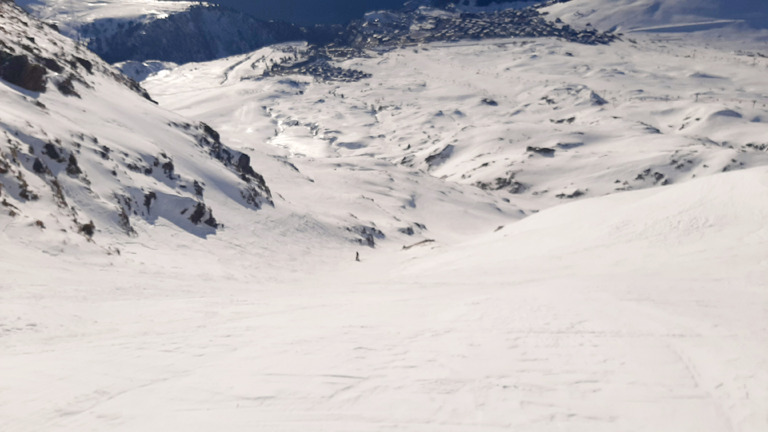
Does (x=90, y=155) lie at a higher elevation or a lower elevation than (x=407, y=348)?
higher

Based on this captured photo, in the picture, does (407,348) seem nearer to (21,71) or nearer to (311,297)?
(311,297)

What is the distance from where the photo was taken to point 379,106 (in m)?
177

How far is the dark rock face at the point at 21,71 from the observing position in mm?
31484

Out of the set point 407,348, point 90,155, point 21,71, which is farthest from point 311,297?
point 21,71

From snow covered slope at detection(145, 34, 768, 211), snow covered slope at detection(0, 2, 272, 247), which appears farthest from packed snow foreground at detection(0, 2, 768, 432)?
snow covered slope at detection(145, 34, 768, 211)

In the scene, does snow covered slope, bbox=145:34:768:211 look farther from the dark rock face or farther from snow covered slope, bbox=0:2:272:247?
the dark rock face

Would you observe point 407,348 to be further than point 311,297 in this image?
No

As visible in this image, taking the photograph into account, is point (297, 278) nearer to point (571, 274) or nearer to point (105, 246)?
point (105, 246)

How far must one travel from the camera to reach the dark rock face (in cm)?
3148

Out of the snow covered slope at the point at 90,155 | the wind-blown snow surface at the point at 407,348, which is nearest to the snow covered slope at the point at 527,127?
the snow covered slope at the point at 90,155

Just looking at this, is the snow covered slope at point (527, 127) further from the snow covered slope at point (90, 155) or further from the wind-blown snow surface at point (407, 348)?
the wind-blown snow surface at point (407, 348)

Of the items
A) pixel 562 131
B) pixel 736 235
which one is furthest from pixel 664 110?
pixel 736 235

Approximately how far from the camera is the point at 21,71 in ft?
104

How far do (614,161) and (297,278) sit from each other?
82399mm
